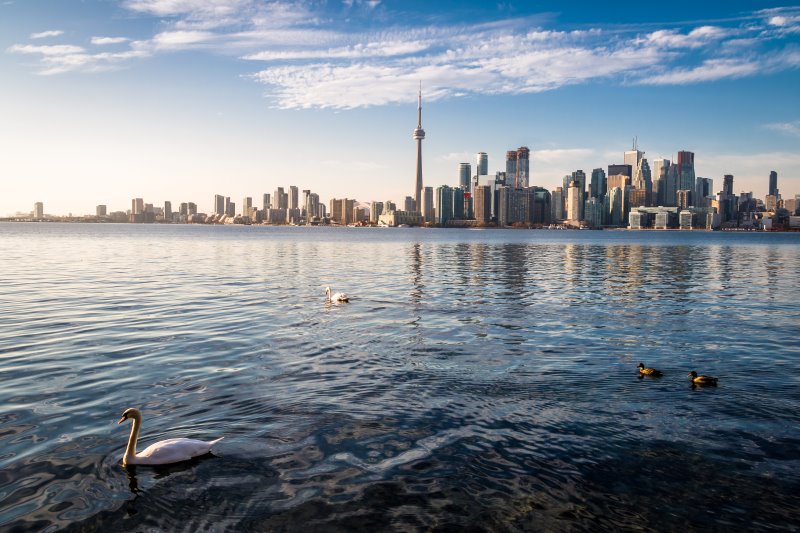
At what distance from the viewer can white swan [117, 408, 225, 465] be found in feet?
37.8

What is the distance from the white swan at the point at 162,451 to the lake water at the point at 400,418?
0.23 m

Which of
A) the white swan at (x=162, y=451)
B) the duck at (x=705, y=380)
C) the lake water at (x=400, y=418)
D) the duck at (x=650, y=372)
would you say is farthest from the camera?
the duck at (x=650, y=372)

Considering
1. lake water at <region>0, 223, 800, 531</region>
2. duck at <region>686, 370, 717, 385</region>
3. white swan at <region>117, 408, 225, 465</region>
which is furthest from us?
duck at <region>686, 370, 717, 385</region>

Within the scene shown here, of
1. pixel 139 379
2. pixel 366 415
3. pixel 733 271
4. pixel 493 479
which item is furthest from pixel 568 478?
pixel 733 271

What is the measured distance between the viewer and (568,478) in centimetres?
1120

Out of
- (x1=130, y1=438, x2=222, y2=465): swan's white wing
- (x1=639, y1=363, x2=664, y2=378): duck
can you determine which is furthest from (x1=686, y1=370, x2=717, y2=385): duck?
(x1=130, y1=438, x2=222, y2=465): swan's white wing

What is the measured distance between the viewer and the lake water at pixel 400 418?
10148 millimetres

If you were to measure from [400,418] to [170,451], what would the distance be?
213 inches

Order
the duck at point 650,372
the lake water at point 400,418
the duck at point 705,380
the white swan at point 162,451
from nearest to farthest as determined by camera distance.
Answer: the lake water at point 400,418, the white swan at point 162,451, the duck at point 705,380, the duck at point 650,372

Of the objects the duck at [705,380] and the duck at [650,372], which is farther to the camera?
the duck at [650,372]

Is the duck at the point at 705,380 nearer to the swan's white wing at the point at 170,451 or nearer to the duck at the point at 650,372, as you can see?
Answer: the duck at the point at 650,372

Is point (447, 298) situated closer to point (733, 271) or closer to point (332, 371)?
point (332, 371)

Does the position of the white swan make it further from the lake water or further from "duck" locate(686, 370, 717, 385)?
"duck" locate(686, 370, 717, 385)

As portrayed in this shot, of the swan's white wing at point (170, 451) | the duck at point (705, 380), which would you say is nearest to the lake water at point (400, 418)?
the swan's white wing at point (170, 451)
